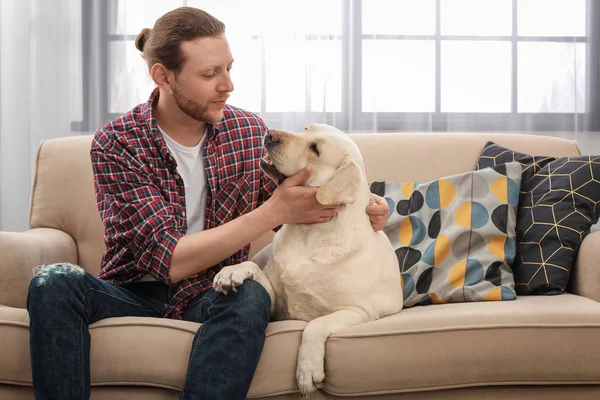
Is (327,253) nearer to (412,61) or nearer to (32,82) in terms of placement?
(412,61)

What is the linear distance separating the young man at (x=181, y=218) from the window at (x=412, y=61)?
1.32 meters

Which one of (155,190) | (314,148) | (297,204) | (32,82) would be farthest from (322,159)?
(32,82)

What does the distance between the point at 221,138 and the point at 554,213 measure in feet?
3.55

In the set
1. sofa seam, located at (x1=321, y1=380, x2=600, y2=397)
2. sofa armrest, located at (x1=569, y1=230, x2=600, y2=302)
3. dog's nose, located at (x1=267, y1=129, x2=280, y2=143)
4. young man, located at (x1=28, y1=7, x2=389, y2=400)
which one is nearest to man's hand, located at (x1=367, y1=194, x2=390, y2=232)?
young man, located at (x1=28, y1=7, x2=389, y2=400)

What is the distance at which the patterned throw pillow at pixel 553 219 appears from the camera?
2064 mm

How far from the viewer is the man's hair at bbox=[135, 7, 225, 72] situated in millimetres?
1941

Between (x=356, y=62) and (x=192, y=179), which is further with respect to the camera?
(x=356, y=62)

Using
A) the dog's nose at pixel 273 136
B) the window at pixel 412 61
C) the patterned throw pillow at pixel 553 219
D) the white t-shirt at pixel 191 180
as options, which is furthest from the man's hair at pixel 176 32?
the window at pixel 412 61

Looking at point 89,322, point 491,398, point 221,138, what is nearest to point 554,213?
point 491,398

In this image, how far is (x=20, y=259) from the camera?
78.2 inches

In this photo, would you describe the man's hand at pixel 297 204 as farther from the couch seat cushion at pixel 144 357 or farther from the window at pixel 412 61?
the window at pixel 412 61

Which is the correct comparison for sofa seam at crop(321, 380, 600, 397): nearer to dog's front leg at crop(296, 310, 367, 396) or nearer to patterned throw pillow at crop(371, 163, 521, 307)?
dog's front leg at crop(296, 310, 367, 396)

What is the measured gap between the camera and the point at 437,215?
2.24 meters

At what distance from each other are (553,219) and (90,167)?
63.6 inches
